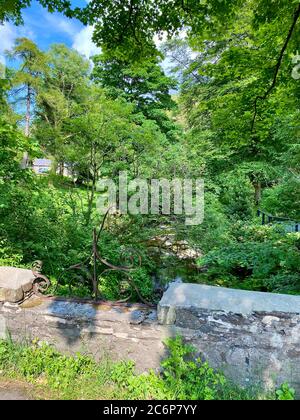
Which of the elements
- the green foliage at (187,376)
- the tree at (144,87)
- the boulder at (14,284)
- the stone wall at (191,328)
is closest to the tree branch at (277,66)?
the stone wall at (191,328)

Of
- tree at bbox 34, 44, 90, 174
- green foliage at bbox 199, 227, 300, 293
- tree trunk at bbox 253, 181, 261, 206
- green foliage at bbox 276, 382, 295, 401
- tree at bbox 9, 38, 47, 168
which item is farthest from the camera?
tree at bbox 34, 44, 90, 174

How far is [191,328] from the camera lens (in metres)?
1.83

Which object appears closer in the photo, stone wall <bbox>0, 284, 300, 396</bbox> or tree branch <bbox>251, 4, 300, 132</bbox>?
stone wall <bbox>0, 284, 300, 396</bbox>

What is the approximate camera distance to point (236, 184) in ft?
27.1

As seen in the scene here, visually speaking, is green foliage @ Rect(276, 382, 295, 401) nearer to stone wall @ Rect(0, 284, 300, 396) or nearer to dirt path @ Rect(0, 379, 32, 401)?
stone wall @ Rect(0, 284, 300, 396)

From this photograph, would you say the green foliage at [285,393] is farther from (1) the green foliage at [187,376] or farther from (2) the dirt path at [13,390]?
(2) the dirt path at [13,390]

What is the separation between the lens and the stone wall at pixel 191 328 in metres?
1.72

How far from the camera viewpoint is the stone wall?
172cm

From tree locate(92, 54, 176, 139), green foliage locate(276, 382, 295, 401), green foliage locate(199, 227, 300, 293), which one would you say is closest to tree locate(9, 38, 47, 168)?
tree locate(92, 54, 176, 139)

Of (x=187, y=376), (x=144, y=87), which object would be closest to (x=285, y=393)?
(x=187, y=376)

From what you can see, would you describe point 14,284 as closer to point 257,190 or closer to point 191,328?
point 191,328

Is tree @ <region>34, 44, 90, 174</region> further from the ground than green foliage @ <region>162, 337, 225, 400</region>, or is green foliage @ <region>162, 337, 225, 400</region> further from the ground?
tree @ <region>34, 44, 90, 174</region>
